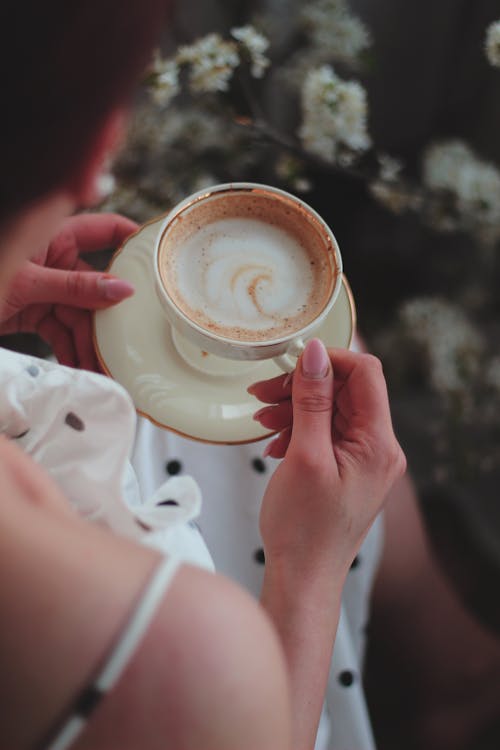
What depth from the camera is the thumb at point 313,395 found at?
738mm

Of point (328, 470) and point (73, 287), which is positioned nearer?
point (328, 470)

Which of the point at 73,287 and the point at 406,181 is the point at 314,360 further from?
the point at 406,181

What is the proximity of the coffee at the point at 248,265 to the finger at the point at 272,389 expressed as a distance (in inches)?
2.2

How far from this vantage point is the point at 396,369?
1645mm

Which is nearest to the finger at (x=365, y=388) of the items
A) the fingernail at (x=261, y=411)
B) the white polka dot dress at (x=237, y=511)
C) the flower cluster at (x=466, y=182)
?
the fingernail at (x=261, y=411)

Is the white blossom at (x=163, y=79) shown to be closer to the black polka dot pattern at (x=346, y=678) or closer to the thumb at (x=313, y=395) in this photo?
the thumb at (x=313, y=395)

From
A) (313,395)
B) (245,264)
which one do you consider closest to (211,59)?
(245,264)

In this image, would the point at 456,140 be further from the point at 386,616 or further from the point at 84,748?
the point at 84,748

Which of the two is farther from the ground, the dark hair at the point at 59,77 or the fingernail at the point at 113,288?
the dark hair at the point at 59,77

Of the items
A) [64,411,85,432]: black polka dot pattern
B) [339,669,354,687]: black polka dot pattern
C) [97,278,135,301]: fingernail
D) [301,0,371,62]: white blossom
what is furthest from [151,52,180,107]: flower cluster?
[339,669,354,687]: black polka dot pattern

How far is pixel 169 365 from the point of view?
0.91m

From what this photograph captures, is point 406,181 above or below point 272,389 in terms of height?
below

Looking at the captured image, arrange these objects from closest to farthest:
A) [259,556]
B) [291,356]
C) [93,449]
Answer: [93,449], [291,356], [259,556]

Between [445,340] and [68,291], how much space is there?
93cm
